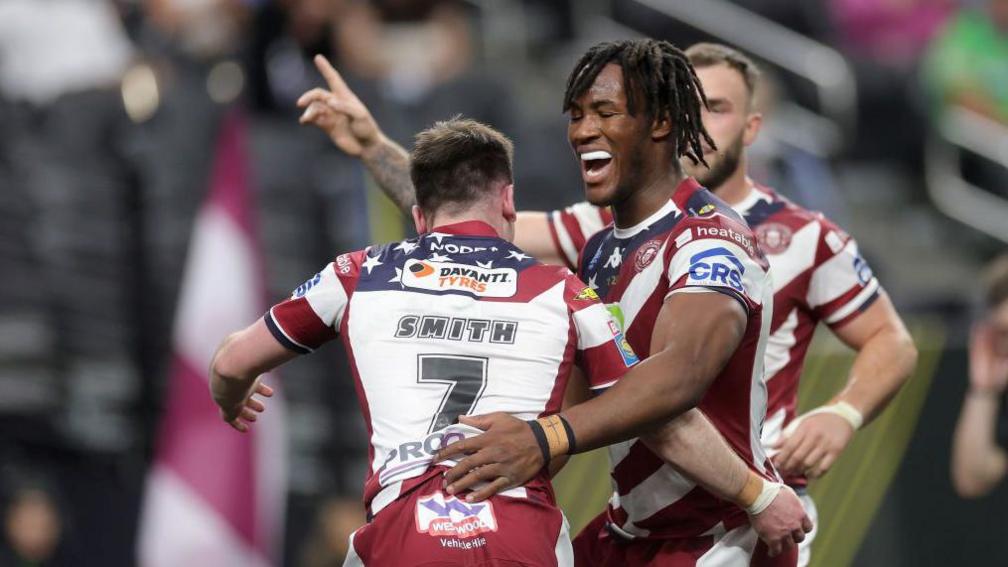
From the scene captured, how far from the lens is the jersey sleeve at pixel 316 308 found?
4.58m

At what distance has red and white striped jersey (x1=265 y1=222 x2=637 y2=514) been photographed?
4324mm

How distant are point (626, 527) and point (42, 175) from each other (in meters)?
6.44

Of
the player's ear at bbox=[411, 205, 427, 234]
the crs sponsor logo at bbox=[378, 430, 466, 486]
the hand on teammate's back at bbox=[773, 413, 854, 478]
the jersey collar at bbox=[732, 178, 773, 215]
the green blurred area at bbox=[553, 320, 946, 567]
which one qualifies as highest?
the player's ear at bbox=[411, 205, 427, 234]

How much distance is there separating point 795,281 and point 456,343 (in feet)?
6.01

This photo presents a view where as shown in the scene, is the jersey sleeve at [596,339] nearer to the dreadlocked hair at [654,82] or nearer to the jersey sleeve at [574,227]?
the dreadlocked hair at [654,82]

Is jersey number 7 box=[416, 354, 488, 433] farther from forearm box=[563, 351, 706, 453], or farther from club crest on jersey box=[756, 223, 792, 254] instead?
club crest on jersey box=[756, 223, 792, 254]

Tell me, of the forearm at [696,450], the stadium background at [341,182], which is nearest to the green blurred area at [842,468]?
the stadium background at [341,182]

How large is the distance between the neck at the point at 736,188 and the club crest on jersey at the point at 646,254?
109 cm

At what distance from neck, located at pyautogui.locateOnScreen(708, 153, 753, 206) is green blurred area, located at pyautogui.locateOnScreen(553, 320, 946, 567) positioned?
7.14ft

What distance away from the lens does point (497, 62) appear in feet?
43.6

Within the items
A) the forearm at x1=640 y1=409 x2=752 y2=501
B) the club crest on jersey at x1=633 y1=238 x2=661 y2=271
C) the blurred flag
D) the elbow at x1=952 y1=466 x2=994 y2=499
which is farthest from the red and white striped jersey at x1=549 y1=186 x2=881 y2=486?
the blurred flag

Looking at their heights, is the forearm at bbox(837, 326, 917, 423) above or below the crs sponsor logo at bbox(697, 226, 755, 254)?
below

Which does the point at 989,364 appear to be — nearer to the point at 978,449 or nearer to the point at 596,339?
the point at 978,449

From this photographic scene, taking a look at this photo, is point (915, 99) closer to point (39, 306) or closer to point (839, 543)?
point (839, 543)
